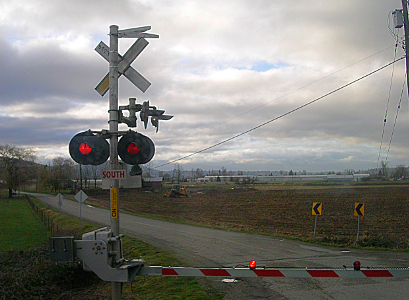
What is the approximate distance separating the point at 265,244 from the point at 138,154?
33.6 ft

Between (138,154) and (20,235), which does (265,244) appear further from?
(20,235)

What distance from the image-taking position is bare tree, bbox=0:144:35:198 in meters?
69.6

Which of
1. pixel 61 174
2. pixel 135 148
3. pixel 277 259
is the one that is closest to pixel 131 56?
pixel 135 148

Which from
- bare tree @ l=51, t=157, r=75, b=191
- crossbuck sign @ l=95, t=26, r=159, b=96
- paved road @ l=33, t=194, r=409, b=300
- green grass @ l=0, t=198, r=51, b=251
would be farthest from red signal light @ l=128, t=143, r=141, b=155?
bare tree @ l=51, t=157, r=75, b=191

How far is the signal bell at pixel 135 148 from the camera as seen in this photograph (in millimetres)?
5184

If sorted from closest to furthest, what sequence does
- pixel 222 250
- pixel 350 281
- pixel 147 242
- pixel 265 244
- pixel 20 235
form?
pixel 350 281 < pixel 222 250 < pixel 265 244 < pixel 147 242 < pixel 20 235

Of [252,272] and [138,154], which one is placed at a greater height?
[138,154]

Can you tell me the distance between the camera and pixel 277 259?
10867mm

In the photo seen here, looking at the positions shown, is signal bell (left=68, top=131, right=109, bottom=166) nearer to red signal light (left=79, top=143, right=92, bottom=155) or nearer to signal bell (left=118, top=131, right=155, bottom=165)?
red signal light (left=79, top=143, right=92, bottom=155)

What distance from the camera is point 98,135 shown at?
506 cm

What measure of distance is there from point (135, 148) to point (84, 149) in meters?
0.77

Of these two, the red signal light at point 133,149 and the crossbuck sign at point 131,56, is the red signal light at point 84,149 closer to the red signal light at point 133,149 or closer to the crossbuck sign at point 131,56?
the red signal light at point 133,149

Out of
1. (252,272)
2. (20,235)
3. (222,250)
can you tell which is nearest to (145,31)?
(252,272)

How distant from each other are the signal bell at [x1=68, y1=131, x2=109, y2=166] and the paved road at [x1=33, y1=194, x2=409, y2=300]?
429 cm
